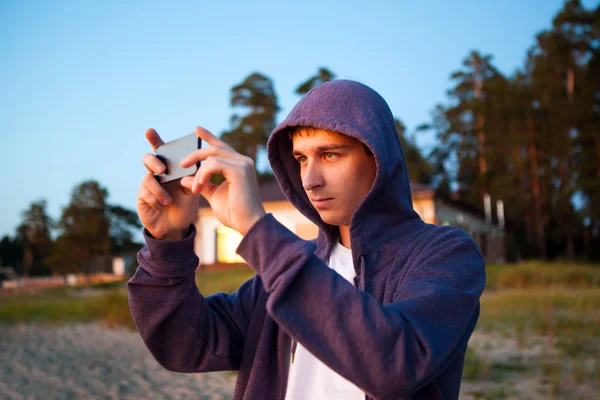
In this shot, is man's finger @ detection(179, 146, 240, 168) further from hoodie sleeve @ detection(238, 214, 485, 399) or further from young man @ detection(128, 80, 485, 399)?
hoodie sleeve @ detection(238, 214, 485, 399)

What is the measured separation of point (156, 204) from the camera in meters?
1.34

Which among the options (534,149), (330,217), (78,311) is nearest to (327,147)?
(330,217)

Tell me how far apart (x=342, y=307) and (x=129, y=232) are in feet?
140

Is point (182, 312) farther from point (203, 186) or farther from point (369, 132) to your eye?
point (369, 132)

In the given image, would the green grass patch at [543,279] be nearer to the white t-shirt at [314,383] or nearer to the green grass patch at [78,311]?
the green grass patch at [78,311]

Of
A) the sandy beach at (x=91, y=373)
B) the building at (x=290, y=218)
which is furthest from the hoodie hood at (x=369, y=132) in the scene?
the building at (x=290, y=218)

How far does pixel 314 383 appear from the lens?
1472 millimetres

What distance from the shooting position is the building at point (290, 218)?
20.1 metres

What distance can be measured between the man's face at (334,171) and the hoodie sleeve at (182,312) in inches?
14.9

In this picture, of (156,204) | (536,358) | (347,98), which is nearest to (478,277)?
(347,98)

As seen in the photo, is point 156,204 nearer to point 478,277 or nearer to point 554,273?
point 478,277

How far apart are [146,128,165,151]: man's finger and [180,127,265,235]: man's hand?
0.30 meters

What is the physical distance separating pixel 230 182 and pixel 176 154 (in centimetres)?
23

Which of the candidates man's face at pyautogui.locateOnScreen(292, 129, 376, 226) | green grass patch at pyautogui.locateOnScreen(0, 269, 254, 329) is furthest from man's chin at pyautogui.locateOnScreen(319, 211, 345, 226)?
green grass patch at pyautogui.locateOnScreen(0, 269, 254, 329)
